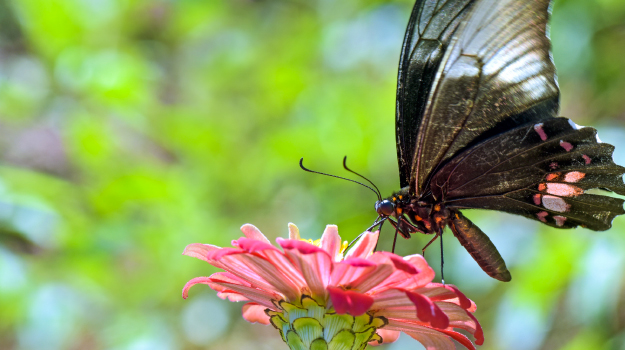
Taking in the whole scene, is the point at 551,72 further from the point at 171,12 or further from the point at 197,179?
the point at 171,12

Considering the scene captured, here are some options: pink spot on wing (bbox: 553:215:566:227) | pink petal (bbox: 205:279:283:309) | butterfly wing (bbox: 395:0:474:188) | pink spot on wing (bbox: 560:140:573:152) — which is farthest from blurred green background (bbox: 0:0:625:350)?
pink petal (bbox: 205:279:283:309)

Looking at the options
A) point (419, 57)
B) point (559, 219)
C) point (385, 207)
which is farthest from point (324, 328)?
point (559, 219)

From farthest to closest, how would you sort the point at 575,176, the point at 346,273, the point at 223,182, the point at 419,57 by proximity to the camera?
the point at 223,182
the point at 575,176
the point at 419,57
the point at 346,273

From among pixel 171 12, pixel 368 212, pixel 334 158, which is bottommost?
pixel 368 212

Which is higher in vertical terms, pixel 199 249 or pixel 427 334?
pixel 199 249

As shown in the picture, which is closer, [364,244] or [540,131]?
[364,244]

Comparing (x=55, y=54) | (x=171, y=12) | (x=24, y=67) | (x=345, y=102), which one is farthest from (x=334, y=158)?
(x=171, y=12)

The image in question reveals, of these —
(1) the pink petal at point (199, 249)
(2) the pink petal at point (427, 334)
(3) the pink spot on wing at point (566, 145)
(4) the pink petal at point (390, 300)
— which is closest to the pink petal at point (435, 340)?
(2) the pink petal at point (427, 334)

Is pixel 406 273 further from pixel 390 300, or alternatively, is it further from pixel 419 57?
pixel 419 57
